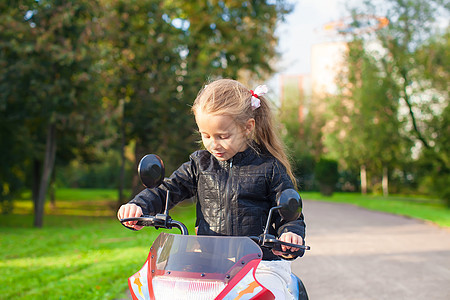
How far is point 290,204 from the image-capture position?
204 cm

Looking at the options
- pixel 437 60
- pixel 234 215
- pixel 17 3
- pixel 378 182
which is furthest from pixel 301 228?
pixel 378 182

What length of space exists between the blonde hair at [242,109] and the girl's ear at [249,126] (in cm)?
2

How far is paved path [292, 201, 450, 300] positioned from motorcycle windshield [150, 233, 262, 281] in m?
3.62

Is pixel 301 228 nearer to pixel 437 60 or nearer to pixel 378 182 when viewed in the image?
pixel 437 60

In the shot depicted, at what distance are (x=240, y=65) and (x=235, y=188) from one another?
1982cm

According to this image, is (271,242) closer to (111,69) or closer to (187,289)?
(187,289)

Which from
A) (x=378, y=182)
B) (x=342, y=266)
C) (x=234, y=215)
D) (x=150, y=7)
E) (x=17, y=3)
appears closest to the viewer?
(x=234, y=215)

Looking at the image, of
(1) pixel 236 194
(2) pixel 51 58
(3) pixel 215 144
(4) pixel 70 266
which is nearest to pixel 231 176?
(1) pixel 236 194

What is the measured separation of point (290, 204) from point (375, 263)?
5.99m

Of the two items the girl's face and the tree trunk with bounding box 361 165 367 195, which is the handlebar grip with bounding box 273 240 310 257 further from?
the tree trunk with bounding box 361 165 367 195

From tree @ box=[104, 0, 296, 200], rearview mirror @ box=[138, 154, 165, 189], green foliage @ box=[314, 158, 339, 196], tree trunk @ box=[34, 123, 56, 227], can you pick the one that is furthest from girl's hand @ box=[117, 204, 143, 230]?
green foliage @ box=[314, 158, 339, 196]

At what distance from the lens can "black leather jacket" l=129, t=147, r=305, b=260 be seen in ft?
8.69

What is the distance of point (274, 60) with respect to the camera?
83.8 feet

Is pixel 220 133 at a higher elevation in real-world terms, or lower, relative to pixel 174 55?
lower
